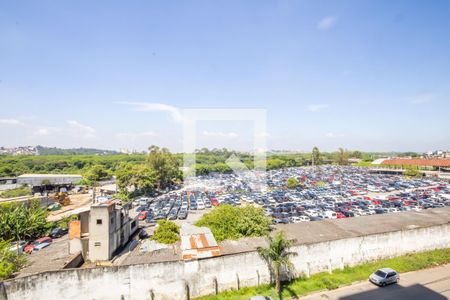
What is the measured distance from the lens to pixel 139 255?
15.0 metres

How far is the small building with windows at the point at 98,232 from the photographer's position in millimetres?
15164

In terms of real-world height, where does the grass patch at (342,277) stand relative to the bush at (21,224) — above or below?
below

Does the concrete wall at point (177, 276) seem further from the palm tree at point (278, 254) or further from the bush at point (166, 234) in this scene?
the bush at point (166, 234)

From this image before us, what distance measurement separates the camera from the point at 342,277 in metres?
14.6

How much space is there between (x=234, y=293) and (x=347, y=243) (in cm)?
761

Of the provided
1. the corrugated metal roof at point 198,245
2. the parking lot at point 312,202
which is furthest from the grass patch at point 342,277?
the parking lot at point 312,202

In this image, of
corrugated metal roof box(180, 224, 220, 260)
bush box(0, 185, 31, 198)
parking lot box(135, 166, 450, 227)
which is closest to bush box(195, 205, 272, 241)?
corrugated metal roof box(180, 224, 220, 260)

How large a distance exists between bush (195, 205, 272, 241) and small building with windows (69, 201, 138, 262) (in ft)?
18.7

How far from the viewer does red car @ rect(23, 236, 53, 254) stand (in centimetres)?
2033

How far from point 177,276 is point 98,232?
5.96 metres

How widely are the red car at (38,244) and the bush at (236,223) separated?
510 inches

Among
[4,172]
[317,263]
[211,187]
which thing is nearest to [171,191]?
[211,187]

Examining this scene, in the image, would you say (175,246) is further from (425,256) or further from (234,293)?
(425,256)

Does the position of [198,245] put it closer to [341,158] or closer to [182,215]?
[182,215]
